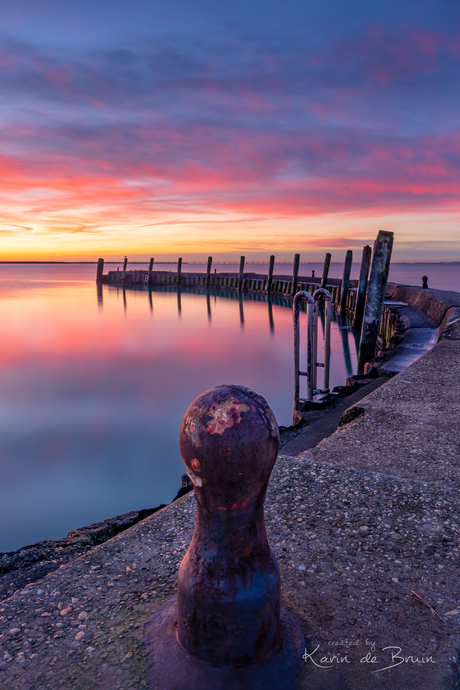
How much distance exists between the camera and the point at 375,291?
10648mm

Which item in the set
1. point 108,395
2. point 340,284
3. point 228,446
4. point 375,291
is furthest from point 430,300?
point 340,284

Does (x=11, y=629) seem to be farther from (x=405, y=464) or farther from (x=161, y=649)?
(x=405, y=464)

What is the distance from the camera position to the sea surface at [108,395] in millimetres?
6230

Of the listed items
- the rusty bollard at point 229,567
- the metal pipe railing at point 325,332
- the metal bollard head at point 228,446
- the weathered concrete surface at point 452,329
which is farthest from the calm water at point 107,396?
the metal bollard head at point 228,446

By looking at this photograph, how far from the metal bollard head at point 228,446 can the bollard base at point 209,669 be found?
0.54m

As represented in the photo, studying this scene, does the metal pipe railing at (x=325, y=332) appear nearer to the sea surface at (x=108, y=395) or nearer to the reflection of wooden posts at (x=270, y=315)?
the sea surface at (x=108, y=395)

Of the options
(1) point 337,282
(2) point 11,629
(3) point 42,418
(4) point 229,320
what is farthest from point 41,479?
(1) point 337,282

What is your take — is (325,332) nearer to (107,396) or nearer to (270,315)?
(107,396)

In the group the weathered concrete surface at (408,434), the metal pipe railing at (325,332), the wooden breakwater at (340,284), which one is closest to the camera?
the weathered concrete surface at (408,434)

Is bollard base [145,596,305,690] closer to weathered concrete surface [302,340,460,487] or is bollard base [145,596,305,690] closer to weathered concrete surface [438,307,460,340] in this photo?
weathered concrete surface [302,340,460,487]

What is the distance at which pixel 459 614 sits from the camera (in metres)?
1.83

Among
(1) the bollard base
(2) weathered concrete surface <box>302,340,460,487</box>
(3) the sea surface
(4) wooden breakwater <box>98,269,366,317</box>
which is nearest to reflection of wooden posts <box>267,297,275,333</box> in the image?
(3) the sea surface

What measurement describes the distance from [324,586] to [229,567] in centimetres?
66

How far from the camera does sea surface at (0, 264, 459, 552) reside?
20.4 feet
